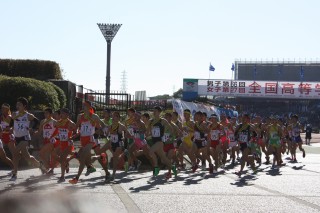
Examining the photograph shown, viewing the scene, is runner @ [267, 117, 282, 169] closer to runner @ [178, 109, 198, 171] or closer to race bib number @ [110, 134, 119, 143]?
runner @ [178, 109, 198, 171]

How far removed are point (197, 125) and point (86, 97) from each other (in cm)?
1086

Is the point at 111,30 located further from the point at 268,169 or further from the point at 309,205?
the point at 309,205

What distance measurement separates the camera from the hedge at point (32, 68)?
99.9ft

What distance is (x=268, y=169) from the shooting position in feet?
61.2

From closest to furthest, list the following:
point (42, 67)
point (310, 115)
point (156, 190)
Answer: point (156, 190), point (42, 67), point (310, 115)

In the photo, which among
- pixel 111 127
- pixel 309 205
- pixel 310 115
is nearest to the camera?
pixel 309 205

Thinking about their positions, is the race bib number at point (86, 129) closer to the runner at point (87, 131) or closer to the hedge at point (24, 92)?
the runner at point (87, 131)

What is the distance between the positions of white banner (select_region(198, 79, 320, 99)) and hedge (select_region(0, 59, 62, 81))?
28817mm

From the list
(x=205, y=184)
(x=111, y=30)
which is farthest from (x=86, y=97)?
(x=111, y=30)

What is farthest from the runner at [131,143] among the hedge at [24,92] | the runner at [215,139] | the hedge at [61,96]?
the hedge at [61,96]

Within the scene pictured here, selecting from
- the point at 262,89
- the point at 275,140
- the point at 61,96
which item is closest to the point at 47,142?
the point at 275,140

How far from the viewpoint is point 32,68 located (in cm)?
3059

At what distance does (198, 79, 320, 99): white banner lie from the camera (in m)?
58.2

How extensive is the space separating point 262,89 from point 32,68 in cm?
3219
